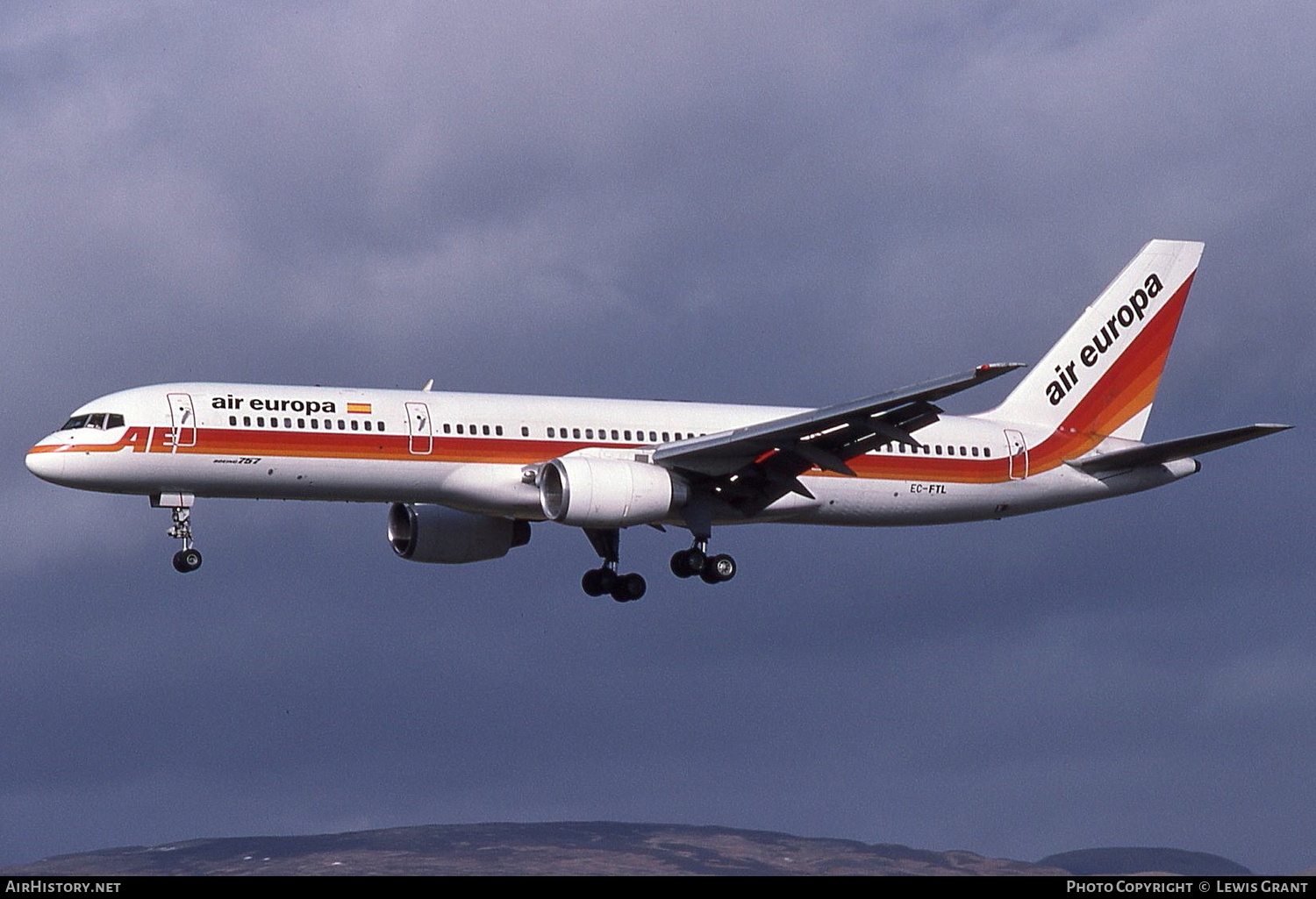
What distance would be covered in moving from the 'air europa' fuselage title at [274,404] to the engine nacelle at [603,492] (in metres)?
6.49

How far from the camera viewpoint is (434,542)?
64.4m

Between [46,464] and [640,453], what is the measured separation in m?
16.7

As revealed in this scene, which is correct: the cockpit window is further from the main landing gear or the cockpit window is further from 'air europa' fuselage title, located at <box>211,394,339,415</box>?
the main landing gear

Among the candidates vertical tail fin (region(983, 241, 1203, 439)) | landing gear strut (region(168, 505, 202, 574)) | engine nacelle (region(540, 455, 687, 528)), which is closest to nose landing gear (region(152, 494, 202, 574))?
landing gear strut (region(168, 505, 202, 574))

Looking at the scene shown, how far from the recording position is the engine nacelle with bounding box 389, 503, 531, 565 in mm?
64312

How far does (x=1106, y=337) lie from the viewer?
68688mm

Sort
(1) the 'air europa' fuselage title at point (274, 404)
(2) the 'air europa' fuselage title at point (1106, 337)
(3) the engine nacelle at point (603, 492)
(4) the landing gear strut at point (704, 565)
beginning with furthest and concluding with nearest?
(2) the 'air europa' fuselage title at point (1106, 337)
(4) the landing gear strut at point (704, 565)
(3) the engine nacelle at point (603, 492)
(1) the 'air europa' fuselage title at point (274, 404)

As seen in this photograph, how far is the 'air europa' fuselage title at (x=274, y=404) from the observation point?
55.0m

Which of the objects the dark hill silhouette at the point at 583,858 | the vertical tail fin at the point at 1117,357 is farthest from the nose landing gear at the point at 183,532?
the dark hill silhouette at the point at 583,858

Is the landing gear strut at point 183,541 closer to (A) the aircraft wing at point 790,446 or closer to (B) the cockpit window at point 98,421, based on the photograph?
(B) the cockpit window at point 98,421

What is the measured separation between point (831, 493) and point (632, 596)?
7.56 meters
